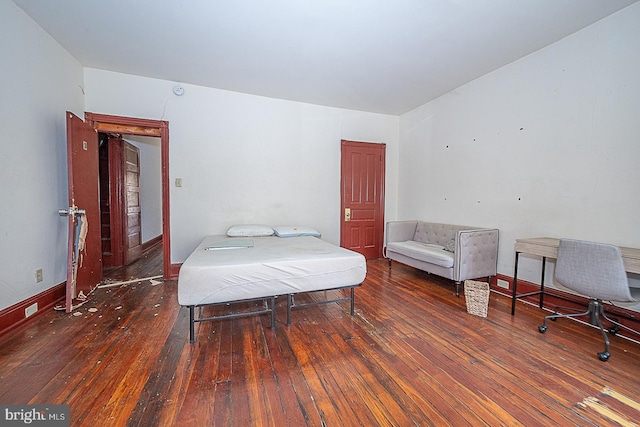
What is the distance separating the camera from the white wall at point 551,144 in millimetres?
2367

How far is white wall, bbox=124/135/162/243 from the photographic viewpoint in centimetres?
574

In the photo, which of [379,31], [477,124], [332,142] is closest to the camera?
[379,31]

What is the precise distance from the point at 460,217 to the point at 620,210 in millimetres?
1710

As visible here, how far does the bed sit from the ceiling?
87.9 inches

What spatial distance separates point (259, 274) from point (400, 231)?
2.97 meters

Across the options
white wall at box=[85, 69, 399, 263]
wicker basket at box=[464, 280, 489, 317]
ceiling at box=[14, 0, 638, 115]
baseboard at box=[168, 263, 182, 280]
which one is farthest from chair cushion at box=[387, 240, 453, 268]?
baseboard at box=[168, 263, 182, 280]

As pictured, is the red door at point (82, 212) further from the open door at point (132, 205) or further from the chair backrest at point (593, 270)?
the chair backrest at point (593, 270)

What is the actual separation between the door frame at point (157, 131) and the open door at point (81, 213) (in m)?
0.32

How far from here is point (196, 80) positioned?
148 inches

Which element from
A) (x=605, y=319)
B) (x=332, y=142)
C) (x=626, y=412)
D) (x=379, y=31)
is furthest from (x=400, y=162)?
(x=626, y=412)

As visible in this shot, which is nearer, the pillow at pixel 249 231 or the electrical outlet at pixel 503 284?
the electrical outlet at pixel 503 284

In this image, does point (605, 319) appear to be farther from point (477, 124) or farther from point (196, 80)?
point (196, 80)

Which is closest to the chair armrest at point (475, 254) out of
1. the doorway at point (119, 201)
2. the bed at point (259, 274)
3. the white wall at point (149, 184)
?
the bed at point (259, 274)

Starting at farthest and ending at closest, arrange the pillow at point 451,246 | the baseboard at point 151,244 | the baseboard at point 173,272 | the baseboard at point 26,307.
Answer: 1. the baseboard at point 151,244
2. the baseboard at point 173,272
3. the pillow at point 451,246
4. the baseboard at point 26,307
